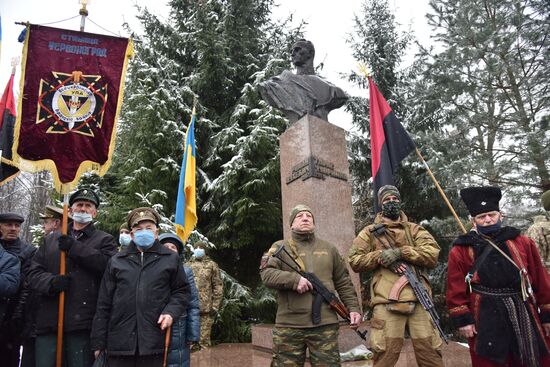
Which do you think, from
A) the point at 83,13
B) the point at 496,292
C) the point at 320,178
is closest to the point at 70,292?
the point at 83,13

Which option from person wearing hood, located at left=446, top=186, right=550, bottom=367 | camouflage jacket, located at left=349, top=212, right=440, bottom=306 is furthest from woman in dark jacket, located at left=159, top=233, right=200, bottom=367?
person wearing hood, located at left=446, top=186, right=550, bottom=367

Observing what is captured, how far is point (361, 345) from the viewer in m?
5.37

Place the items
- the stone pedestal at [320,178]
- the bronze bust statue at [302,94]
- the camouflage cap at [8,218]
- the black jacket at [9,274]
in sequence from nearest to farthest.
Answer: the black jacket at [9,274], the camouflage cap at [8,218], the stone pedestal at [320,178], the bronze bust statue at [302,94]

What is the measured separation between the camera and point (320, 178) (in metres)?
6.15

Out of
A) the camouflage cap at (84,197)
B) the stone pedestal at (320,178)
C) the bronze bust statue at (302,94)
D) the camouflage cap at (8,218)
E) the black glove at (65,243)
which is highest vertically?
the bronze bust statue at (302,94)

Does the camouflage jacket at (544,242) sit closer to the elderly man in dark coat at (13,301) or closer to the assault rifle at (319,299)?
the assault rifle at (319,299)

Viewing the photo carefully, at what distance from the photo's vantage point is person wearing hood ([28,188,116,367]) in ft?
11.8

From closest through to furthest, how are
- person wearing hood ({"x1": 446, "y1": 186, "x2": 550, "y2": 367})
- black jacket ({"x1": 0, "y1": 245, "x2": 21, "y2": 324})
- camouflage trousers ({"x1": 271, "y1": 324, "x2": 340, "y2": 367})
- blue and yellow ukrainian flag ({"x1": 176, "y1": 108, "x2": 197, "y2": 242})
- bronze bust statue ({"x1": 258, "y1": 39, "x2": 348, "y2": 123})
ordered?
person wearing hood ({"x1": 446, "y1": 186, "x2": 550, "y2": 367}), camouflage trousers ({"x1": 271, "y1": 324, "x2": 340, "y2": 367}), black jacket ({"x1": 0, "y1": 245, "x2": 21, "y2": 324}), bronze bust statue ({"x1": 258, "y1": 39, "x2": 348, "y2": 123}), blue and yellow ukrainian flag ({"x1": 176, "y1": 108, "x2": 197, "y2": 242})

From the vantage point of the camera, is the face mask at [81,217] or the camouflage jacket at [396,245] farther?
the face mask at [81,217]

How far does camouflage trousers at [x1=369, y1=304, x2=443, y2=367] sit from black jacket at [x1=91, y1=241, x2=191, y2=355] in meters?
1.59

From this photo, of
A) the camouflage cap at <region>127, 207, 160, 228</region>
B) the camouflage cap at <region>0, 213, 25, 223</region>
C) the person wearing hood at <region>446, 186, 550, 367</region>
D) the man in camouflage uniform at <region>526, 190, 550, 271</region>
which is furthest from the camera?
the man in camouflage uniform at <region>526, 190, 550, 271</region>

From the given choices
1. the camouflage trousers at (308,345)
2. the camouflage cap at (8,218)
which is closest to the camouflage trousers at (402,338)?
the camouflage trousers at (308,345)

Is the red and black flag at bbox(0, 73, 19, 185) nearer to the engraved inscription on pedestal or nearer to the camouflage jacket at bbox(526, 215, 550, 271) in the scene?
the engraved inscription on pedestal

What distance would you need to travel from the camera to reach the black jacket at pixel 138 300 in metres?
3.23
